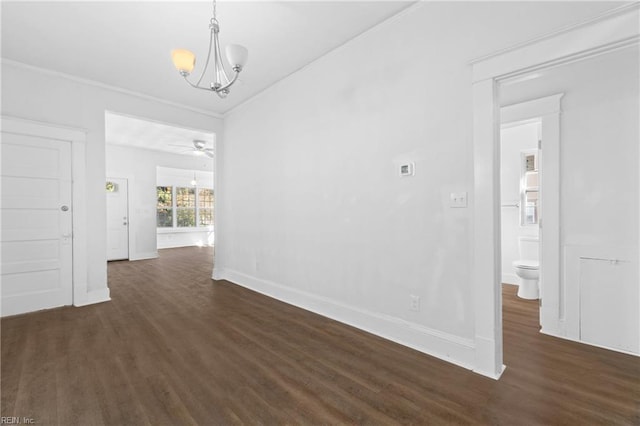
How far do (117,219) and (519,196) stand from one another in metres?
8.94

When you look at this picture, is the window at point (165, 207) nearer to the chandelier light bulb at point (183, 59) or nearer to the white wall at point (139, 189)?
the white wall at point (139, 189)

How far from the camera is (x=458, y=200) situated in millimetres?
2252

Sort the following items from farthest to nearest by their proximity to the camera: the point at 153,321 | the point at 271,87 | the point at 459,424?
the point at 271,87, the point at 153,321, the point at 459,424

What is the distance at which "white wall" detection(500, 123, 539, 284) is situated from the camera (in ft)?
14.4

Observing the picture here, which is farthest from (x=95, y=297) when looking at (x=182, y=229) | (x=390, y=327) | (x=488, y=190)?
(x=182, y=229)

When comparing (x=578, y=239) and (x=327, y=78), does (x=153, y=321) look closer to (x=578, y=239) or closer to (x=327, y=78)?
(x=327, y=78)

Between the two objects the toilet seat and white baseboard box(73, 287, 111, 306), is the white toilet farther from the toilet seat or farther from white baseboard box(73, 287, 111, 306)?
white baseboard box(73, 287, 111, 306)

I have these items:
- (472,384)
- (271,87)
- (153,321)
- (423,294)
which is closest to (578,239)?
(423,294)

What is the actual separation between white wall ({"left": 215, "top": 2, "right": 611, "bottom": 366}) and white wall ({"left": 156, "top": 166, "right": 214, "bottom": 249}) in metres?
6.47

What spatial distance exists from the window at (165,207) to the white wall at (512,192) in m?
9.37

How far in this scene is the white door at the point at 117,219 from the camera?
725 centimetres

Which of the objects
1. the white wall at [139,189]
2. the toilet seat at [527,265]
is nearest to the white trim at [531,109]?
the toilet seat at [527,265]

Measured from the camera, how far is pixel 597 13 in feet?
5.62

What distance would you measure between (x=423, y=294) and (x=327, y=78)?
2.57 m
